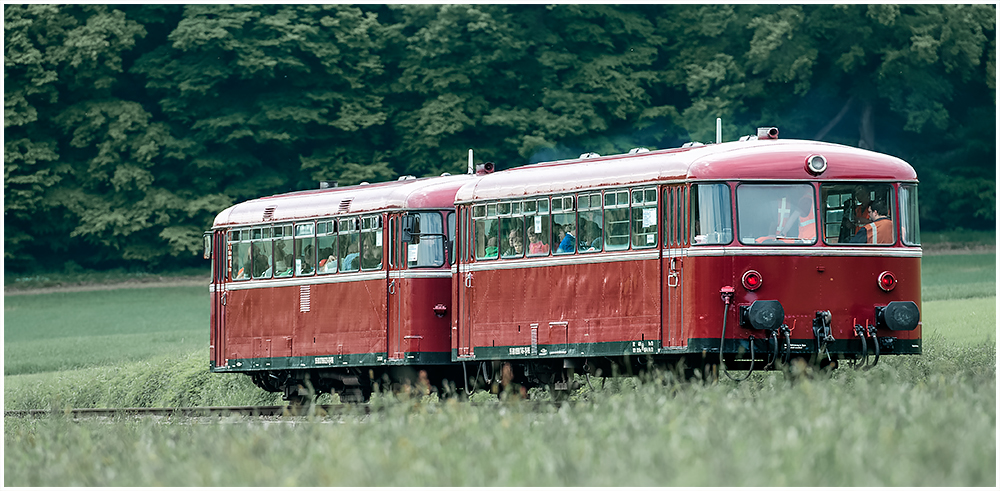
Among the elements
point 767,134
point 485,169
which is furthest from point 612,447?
point 485,169

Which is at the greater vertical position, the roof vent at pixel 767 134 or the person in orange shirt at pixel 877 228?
the roof vent at pixel 767 134

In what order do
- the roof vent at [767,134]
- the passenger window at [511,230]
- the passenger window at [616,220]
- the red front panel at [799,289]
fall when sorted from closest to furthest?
1. the red front panel at [799,289]
2. the passenger window at [616,220]
3. the roof vent at [767,134]
4. the passenger window at [511,230]

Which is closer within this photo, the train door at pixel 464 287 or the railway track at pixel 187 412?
the train door at pixel 464 287

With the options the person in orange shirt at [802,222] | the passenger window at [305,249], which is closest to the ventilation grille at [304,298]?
the passenger window at [305,249]

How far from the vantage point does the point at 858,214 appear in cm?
1691

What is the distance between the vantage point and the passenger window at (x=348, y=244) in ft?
69.6

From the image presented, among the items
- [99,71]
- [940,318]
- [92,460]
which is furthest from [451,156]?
[92,460]

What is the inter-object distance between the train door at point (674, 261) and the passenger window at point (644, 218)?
180 millimetres

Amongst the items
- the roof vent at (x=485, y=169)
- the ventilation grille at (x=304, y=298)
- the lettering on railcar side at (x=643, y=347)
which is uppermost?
the roof vent at (x=485, y=169)

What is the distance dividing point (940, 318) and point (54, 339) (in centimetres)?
2364

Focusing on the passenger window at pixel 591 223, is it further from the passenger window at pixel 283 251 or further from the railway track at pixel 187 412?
the passenger window at pixel 283 251

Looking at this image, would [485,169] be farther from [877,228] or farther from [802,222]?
[877,228]

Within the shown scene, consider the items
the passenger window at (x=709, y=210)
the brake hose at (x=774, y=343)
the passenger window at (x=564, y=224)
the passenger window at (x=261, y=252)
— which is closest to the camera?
the brake hose at (x=774, y=343)

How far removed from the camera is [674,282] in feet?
54.2
